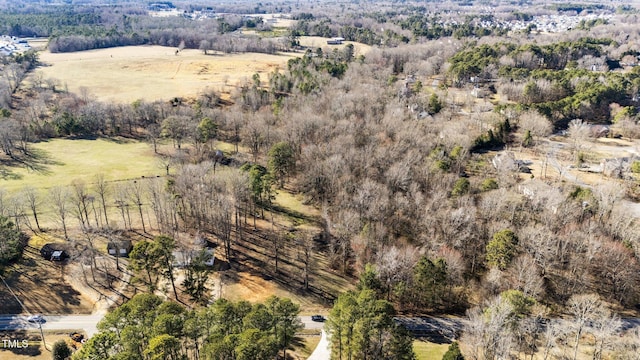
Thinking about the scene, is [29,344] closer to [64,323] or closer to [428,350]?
[64,323]

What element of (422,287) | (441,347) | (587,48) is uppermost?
(587,48)

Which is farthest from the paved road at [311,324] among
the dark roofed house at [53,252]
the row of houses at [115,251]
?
the dark roofed house at [53,252]

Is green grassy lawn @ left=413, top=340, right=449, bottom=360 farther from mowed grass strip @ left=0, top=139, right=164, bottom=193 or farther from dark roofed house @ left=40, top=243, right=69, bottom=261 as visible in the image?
mowed grass strip @ left=0, top=139, right=164, bottom=193

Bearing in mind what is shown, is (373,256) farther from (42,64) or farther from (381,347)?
(42,64)

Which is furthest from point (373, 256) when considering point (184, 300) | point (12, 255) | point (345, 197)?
point (12, 255)

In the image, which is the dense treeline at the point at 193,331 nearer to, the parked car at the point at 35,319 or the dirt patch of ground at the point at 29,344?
the dirt patch of ground at the point at 29,344

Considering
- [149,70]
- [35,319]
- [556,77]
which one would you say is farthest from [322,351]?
[149,70]
